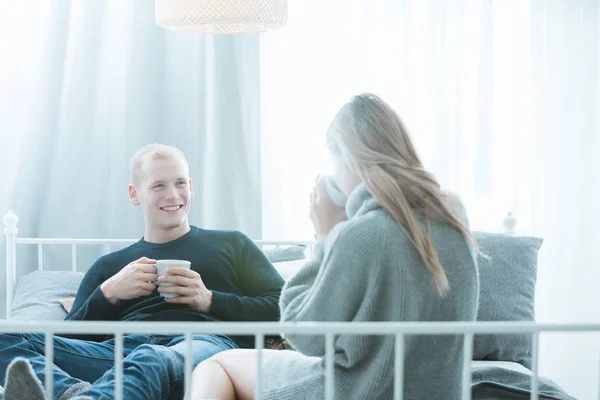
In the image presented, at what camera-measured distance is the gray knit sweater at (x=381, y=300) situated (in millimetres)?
1437

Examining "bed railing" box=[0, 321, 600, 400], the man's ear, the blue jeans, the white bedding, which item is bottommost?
the white bedding

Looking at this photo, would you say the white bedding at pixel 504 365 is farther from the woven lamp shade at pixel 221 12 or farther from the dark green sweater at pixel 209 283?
the woven lamp shade at pixel 221 12

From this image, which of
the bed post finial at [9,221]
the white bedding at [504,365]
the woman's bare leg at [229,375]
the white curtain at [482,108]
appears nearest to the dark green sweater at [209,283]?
the woman's bare leg at [229,375]

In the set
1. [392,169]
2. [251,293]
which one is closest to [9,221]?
[251,293]

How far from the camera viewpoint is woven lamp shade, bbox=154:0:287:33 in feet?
7.19

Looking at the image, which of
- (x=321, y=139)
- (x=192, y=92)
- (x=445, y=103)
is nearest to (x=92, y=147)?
(x=192, y=92)

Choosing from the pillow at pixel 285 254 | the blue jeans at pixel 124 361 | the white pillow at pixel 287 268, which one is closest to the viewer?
the blue jeans at pixel 124 361

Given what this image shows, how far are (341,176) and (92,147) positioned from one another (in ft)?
6.30

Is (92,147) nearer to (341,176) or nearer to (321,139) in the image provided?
(321,139)

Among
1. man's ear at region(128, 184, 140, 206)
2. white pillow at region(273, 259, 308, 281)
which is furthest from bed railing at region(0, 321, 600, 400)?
A: white pillow at region(273, 259, 308, 281)

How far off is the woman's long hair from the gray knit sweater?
0.8 inches

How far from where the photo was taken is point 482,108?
3537 mm

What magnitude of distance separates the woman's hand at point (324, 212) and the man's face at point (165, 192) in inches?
29.9

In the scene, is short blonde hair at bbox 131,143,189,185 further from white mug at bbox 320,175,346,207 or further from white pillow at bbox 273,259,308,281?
white mug at bbox 320,175,346,207
